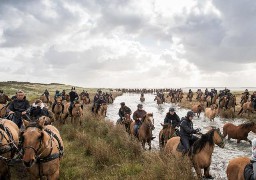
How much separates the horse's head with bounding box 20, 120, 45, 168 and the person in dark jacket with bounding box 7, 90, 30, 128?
4302 millimetres

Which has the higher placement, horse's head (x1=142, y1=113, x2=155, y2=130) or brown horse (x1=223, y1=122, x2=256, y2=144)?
horse's head (x1=142, y1=113, x2=155, y2=130)

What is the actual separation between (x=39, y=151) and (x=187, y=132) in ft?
16.8

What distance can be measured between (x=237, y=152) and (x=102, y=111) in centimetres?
1388

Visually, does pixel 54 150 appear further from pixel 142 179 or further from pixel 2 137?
pixel 142 179

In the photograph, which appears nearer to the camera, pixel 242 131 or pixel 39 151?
pixel 39 151

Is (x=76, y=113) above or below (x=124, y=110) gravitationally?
below

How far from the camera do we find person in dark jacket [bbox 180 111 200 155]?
10.2 metres

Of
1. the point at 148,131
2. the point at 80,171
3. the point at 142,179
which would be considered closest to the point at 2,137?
the point at 80,171

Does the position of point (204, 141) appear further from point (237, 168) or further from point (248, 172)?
point (248, 172)

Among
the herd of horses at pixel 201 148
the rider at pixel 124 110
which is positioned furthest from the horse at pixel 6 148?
the rider at pixel 124 110

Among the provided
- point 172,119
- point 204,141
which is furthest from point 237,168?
point 172,119

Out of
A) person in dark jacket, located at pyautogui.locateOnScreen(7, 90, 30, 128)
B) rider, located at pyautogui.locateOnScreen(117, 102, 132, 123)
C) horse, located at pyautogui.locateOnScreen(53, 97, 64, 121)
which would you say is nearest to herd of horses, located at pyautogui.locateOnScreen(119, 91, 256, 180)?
rider, located at pyautogui.locateOnScreen(117, 102, 132, 123)

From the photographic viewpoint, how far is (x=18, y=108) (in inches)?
431

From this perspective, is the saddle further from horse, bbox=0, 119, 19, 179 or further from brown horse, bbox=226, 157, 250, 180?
horse, bbox=0, 119, 19, 179
